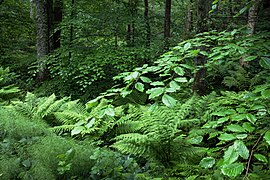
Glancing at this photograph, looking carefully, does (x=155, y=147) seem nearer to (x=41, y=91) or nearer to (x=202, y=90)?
(x=202, y=90)

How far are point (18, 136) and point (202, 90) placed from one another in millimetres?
3179

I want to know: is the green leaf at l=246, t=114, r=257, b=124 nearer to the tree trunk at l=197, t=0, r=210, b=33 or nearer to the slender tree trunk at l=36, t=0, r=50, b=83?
the tree trunk at l=197, t=0, r=210, b=33

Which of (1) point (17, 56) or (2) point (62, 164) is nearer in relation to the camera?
(2) point (62, 164)

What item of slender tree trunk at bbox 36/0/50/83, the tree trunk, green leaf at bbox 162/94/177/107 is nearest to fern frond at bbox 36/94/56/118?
slender tree trunk at bbox 36/0/50/83

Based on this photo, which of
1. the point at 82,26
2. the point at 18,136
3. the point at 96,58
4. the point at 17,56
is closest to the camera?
the point at 18,136

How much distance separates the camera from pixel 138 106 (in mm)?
4840

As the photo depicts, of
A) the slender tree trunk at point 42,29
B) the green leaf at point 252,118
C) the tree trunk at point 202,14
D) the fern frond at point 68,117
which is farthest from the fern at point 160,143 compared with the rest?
the slender tree trunk at point 42,29

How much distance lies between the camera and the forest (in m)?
1.10

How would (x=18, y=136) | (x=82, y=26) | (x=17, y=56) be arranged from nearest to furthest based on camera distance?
(x=18, y=136)
(x=82, y=26)
(x=17, y=56)

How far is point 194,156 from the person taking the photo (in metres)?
3.06

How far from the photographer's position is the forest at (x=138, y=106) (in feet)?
3.61

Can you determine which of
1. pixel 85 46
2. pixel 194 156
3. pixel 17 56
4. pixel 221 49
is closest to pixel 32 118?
pixel 85 46

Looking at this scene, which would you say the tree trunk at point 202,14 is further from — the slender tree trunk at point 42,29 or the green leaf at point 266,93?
the slender tree trunk at point 42,29

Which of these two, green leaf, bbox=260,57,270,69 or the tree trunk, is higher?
the tree trunk
